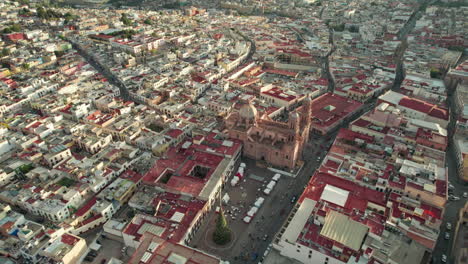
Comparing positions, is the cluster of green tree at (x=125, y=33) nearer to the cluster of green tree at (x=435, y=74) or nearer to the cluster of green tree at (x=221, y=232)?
the cluster of green tree at (x=221, y=232)

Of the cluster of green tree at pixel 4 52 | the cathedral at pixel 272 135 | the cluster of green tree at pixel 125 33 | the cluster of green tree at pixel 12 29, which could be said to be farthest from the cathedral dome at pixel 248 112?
the cluster of green tree at pixel 12 29

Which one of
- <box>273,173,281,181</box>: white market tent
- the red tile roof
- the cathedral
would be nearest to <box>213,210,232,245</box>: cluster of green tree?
<box>273,173,281,181</box>: white market tent

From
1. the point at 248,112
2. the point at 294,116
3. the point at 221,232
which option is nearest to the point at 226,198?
the point at 221,232

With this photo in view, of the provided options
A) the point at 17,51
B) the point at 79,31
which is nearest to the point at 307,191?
the point at 17,51

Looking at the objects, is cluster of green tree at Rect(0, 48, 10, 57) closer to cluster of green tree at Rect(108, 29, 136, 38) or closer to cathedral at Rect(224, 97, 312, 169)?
cluster of green tree at Rect(108, 29, 136, 38)

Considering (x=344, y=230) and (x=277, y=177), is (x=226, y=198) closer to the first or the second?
(x=277, y=177)
